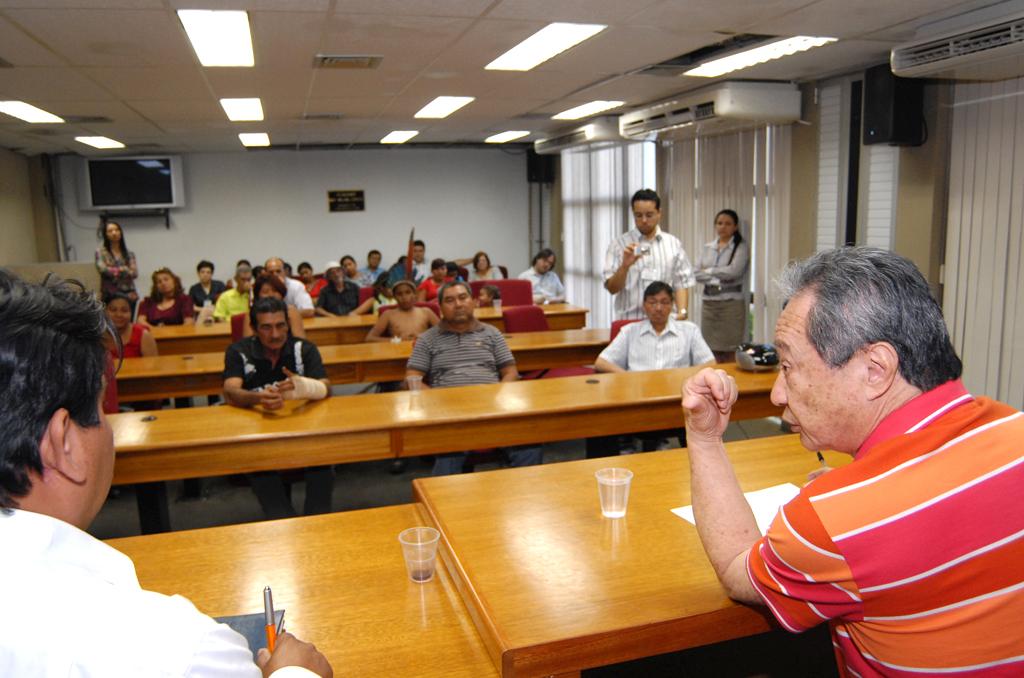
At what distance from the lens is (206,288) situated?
9.38m

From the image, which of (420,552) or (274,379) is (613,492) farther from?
(274,379)

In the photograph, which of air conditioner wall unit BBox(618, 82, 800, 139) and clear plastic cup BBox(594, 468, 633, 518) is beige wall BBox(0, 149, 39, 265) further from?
clear plastic cup BBox(594, 468, 633, 518)

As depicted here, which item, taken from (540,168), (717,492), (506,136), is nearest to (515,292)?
(506,136)

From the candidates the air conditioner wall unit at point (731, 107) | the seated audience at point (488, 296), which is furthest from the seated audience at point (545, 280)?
the air conditioner wall unit at point (731, 107)

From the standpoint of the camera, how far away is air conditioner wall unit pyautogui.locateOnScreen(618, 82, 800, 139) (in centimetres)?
546

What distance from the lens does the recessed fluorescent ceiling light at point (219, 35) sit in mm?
3604

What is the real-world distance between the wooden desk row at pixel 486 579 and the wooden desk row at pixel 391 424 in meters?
0.95

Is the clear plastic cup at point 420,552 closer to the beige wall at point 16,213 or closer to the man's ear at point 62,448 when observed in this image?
the man's ear at point 62,448

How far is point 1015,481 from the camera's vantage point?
106 cm

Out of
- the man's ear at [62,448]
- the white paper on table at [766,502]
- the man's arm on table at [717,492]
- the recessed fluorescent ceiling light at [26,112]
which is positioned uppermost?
the recessed fluorescent ceiling light at [26,112]

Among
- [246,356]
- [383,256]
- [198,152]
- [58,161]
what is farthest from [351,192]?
[246,356]

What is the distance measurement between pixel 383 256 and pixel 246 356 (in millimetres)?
8133

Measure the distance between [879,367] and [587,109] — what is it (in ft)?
21.2

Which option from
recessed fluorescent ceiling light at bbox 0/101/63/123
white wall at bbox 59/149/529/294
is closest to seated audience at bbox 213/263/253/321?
recessed fluorescent ceiling light at bbox 0/101/63/123
